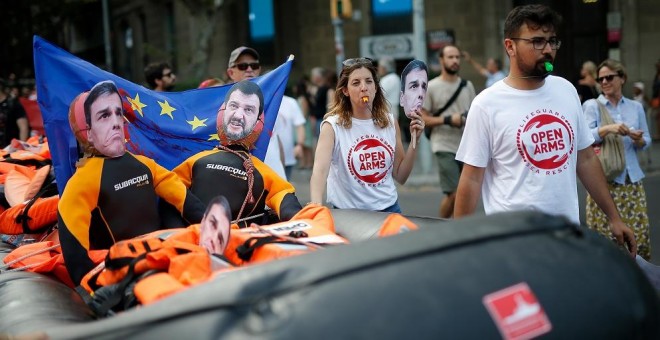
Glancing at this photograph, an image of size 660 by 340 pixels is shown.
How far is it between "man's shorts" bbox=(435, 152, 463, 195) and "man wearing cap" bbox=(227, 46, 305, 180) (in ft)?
4.73

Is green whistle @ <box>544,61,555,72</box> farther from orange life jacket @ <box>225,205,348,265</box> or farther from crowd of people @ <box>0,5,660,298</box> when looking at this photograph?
orange life jacket @ <box>225,205,348,265</box>

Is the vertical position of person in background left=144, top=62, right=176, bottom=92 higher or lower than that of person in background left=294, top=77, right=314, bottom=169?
higher

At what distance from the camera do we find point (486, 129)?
4.51 m

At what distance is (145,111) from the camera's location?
595 centimetres

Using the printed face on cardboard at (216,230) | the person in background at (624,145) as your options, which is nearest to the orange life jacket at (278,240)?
the printed face on cardboard at (216,230)

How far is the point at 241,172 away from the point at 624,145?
357 centimetres

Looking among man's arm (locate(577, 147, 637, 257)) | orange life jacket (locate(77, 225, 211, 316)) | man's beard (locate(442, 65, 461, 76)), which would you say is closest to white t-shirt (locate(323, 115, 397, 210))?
man's arm (locate(577, 147, 637, 257))

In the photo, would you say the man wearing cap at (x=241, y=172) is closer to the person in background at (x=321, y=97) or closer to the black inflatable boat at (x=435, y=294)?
the black inflatable boat at (x=435, y=294)

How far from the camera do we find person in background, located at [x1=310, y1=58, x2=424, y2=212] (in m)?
5.74

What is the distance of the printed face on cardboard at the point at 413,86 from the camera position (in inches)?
220

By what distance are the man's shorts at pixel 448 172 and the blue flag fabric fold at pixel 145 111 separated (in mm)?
2651

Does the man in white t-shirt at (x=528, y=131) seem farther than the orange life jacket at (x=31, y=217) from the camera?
No

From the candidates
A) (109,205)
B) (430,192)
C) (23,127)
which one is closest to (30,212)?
(109,205)

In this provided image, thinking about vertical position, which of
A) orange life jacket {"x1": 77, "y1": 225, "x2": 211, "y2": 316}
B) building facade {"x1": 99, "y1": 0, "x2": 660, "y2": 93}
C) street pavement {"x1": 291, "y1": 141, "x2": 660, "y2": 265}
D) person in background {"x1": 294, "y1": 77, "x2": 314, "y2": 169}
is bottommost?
street pavement {"x1": 291, "y1": 141, "x2": 660, "y2": 265}
